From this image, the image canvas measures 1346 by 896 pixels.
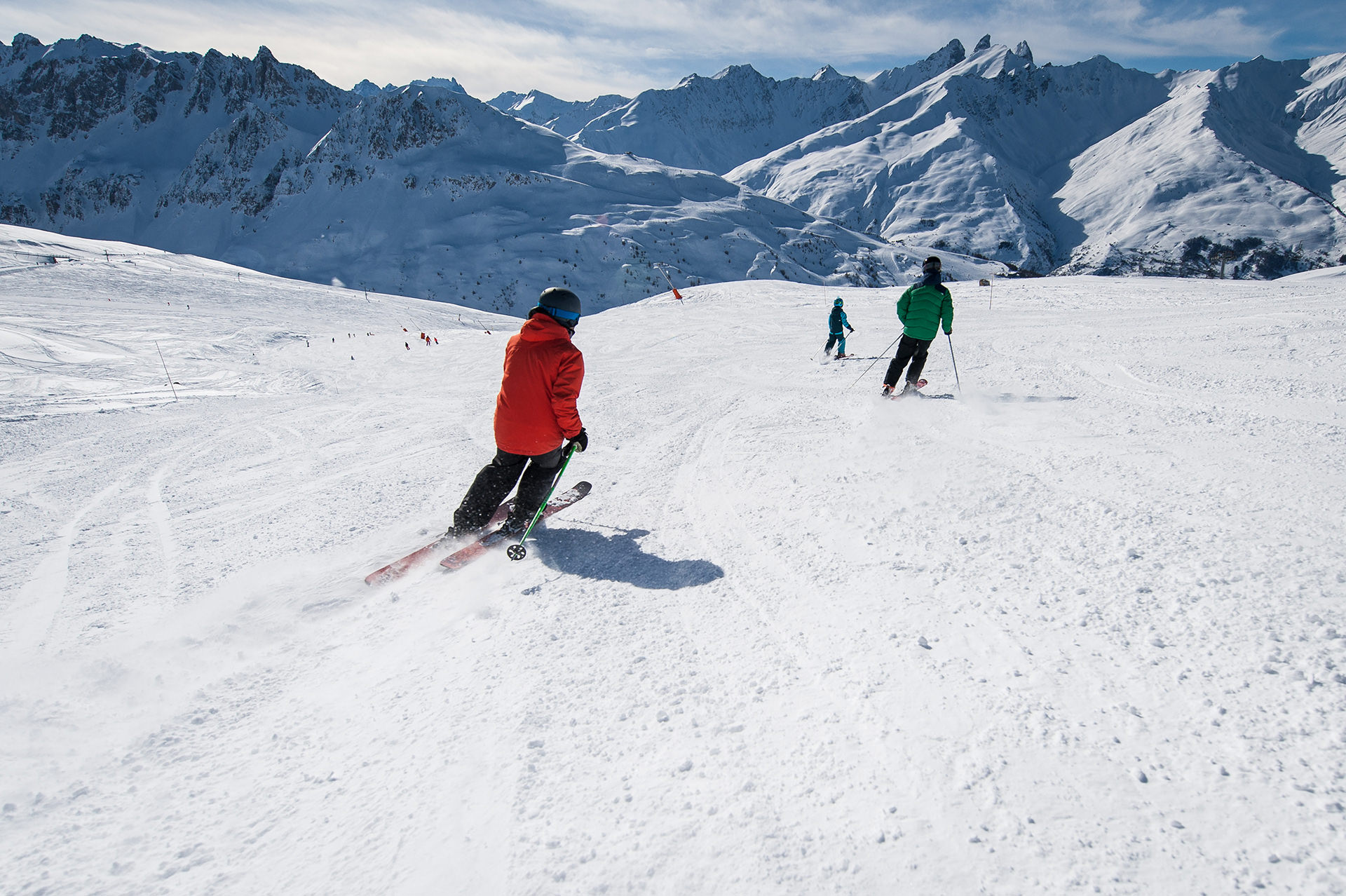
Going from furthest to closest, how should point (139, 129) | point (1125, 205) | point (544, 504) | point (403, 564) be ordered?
point (1125, 205) → point (139, 129) → point (544, 504) → point (403, 564)

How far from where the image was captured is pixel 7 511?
5082 mm

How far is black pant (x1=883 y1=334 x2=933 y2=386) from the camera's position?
8.04 m

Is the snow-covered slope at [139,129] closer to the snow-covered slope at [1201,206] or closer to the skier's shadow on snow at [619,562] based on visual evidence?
the skier's shadow on snow at [619,562]

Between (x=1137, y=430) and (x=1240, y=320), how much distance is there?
7471 mm

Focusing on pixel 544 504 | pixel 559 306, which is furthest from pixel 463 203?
pixel 544 504

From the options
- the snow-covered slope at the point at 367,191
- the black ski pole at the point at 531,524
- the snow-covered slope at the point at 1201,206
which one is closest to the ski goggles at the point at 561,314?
the black ski pole at the point at 531,524

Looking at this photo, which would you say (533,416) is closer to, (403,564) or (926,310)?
(403,564)

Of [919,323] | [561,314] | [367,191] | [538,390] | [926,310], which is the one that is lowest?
[538,390]

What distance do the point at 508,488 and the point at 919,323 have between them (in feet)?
20.3

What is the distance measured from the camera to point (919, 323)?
809cm

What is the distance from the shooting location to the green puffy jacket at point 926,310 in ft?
26.4

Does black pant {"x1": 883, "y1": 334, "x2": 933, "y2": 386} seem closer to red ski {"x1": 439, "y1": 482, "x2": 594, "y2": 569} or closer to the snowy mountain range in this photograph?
red ski {"x1": 439, "y1": 482, "x2": 594, "y2": 569}

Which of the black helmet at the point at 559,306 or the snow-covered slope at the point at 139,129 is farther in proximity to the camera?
the snow-covered slope at the point at 139,129

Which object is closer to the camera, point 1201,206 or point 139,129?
point 139,129
